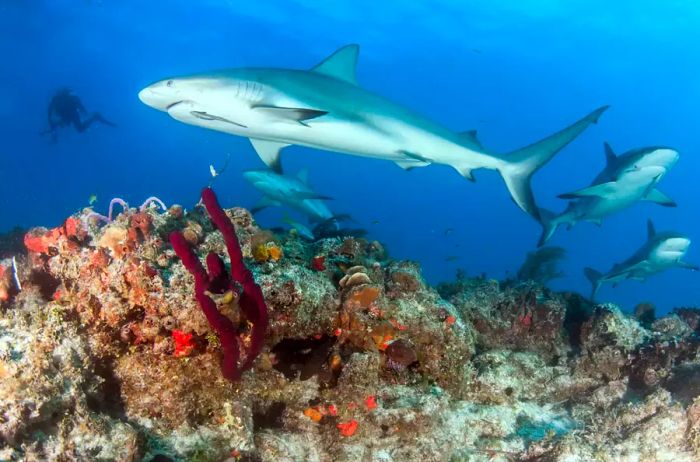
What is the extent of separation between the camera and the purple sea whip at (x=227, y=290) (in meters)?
3.38

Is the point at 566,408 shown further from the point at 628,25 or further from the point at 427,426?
the point at 628,25

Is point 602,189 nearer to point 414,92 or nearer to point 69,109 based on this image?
point 69,109

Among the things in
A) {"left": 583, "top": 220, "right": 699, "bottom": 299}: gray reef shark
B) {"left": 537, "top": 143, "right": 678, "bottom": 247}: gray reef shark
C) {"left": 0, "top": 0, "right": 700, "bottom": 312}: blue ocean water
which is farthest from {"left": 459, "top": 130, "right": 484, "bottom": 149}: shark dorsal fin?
{"left": 0, "top": 0, "right": 700, "bottom": 312}: blue ocean water

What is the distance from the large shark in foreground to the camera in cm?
517

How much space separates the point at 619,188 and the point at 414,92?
8199 cm

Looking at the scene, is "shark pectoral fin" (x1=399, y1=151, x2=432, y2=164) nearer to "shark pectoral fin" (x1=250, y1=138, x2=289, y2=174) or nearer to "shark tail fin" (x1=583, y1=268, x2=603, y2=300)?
"shark pectoral fin" (x1=250, y1=138, x2=289, y2=174)

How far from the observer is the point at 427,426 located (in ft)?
13.9

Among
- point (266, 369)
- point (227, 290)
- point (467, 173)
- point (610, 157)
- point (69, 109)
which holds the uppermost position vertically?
point (69, 109)

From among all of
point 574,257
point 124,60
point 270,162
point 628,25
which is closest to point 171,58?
point 124,60

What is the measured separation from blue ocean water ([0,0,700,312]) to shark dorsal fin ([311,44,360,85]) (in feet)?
13.6

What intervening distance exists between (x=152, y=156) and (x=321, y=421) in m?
166

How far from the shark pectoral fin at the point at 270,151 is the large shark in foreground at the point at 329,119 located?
2cm

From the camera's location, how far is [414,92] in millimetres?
87688

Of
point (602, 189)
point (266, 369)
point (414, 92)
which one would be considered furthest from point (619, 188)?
point (414, 92)
